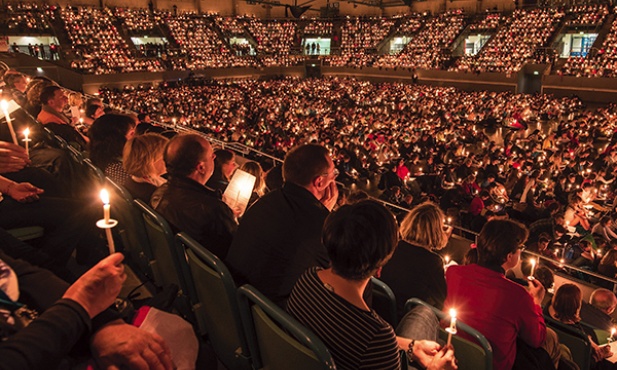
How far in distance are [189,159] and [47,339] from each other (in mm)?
1710

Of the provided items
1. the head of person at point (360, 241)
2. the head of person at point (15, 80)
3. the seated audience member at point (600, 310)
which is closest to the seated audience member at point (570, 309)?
the seated audience member at point (600, 310)

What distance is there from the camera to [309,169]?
2.41m

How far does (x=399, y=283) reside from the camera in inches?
110

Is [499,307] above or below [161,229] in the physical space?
below

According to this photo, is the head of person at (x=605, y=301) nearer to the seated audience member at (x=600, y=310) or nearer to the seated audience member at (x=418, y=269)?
the seated audience member at (x=600, y=310)

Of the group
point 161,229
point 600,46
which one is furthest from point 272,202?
point 600,46

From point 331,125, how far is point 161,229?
1459 cm

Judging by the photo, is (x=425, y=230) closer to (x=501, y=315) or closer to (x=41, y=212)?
(x=501, y=315)

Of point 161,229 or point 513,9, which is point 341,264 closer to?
point 161,229

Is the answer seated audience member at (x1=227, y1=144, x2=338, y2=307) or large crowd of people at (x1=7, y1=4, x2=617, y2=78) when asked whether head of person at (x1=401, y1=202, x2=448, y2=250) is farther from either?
large crowd of people at (x1=7, y1=4, x2=617, y2=78)

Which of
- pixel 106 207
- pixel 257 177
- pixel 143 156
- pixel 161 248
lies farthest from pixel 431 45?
pixel 106 207

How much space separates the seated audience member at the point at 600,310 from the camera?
13.5ft

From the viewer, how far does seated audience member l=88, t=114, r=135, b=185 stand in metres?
3.65

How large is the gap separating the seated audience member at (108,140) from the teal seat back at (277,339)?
7.49 feet
